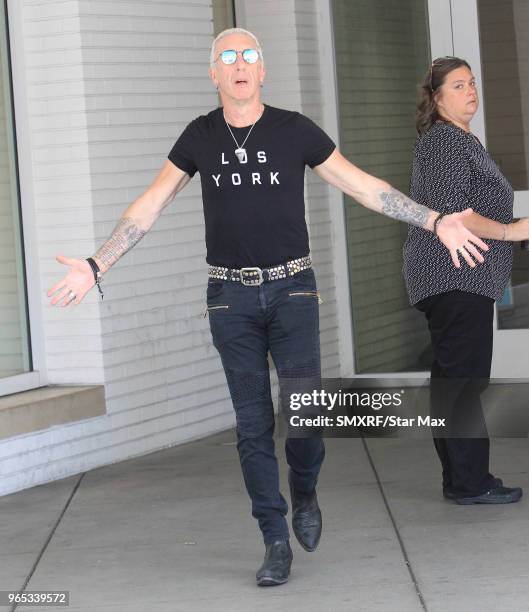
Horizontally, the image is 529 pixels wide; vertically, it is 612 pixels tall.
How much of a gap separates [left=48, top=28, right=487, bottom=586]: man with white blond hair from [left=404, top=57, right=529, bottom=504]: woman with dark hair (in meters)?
0.85

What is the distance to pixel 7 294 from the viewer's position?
729cm

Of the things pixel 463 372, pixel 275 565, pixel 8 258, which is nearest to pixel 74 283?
pixel 275 565

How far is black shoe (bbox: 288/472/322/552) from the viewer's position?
A: 5.14 m

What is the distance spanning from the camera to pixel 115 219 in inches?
292

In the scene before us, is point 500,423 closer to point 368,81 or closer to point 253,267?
point 368,81

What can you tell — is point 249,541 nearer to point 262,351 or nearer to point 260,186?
point 262,351

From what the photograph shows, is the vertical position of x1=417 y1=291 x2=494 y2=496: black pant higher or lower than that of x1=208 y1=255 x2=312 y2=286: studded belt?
lower

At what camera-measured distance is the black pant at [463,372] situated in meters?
5.83

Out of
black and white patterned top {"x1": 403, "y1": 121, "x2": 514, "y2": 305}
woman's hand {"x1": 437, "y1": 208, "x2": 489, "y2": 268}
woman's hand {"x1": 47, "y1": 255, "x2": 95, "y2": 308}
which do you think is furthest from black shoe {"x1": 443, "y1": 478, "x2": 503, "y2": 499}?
woman's hand {"x1": 47, "y1": 255, "x2": 95, "y2": 308}

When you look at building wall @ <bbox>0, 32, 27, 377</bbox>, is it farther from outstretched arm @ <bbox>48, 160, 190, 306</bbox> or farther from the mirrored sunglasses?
the mirrored sunglasses

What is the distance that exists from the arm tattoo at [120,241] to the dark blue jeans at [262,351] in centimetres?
34

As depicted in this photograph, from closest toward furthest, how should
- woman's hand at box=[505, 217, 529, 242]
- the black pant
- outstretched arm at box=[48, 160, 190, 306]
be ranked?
outstretched arm at box=[48, 160, 190, 306] < woman's hand at box=[505, 217, 529, 242] < the black pant

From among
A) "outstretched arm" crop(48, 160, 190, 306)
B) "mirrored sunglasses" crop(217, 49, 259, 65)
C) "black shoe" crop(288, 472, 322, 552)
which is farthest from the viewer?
"black shoe" crop(288, 472, 322, 552)

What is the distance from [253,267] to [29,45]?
2.98m
